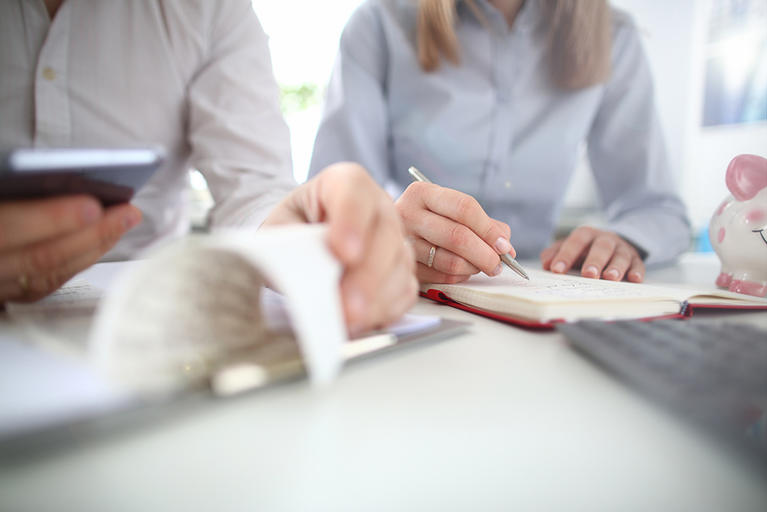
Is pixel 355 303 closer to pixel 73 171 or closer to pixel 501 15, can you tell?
pixel 73 171

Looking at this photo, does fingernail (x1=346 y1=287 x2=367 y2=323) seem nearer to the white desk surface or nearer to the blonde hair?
the white desk surface

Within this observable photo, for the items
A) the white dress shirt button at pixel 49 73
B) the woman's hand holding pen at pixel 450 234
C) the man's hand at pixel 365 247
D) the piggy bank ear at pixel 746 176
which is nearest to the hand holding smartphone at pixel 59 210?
the man's hand at pixel 365 247

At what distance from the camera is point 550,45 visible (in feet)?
3.03

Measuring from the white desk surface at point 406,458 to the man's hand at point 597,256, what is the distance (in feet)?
1.28

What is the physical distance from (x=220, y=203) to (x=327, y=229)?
1.86ft

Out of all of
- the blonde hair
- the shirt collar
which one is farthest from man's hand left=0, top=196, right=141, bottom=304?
the shirt collar

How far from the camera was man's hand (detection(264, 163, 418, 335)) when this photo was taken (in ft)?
0.77

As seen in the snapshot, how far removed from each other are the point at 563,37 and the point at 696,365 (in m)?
0.89

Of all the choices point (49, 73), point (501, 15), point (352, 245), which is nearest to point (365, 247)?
point (352, 245)

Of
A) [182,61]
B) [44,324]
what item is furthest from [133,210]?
[182,61]

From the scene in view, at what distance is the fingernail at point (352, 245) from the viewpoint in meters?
0.23

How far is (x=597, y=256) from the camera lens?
0.62m

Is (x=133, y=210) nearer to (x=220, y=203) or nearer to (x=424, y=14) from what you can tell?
(x=220, y=203)

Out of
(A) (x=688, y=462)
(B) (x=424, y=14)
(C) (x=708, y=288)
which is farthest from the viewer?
(B) (x=424, y=14)
